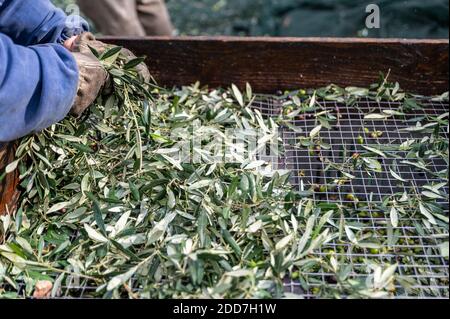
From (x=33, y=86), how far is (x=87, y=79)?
18cm

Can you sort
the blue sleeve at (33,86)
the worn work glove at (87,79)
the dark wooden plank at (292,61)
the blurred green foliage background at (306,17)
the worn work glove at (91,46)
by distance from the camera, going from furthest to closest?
the blurred green foliage background at (306,17), the dark wooden plank at (292,61), the worn work glove at (91,46), the worn work glove at (87,79), the blue sleeve at (33,86)

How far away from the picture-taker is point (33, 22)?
147cm

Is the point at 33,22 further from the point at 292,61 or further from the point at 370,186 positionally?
the point at 370,186

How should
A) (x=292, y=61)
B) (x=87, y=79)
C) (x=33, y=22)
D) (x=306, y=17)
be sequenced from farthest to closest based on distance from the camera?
(x=306, y=17) → (x=292, y=61) → (x=33, y=22) → (x=87, y=79)

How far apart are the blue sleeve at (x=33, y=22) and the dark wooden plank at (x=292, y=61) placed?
0.41 meters

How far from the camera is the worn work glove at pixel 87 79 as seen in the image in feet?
4.44

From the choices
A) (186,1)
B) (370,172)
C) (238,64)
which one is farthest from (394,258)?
(186,1)

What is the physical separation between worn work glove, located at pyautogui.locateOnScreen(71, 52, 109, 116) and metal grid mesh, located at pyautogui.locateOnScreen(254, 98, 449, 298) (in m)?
0.55

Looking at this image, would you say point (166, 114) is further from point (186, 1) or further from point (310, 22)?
point (186, 1)

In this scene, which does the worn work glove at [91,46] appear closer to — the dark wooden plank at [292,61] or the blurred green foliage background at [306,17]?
the dark wooden plank at [292,61]

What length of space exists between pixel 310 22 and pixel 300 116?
66.6 inches

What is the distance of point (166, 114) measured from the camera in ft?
5.74

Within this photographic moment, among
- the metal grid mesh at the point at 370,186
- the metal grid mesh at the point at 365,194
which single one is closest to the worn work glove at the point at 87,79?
the metal grid mesh at the point at 365,194

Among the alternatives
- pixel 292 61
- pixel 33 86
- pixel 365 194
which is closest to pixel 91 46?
pixel 33 86
